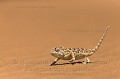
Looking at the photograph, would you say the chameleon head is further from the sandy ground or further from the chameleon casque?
the sandy ground

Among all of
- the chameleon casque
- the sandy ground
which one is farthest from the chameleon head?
the sandy ground

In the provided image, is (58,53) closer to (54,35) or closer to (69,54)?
(69,54)

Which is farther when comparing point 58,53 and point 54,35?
point 54,35

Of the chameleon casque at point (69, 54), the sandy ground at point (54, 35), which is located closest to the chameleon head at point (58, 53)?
the chameleon casque at point (69, 54)

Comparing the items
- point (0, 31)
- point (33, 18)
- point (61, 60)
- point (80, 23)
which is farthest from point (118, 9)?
point (61, 60)

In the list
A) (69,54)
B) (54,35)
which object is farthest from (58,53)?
(54,35)

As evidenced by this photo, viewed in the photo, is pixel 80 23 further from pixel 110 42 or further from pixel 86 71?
pixel 86 71

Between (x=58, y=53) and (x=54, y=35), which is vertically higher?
(x=54, y=35)

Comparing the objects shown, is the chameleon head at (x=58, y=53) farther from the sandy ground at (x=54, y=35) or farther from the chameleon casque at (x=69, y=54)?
the sandy ground at (x=54, y=35)
